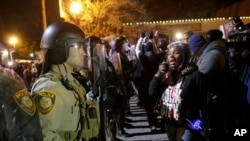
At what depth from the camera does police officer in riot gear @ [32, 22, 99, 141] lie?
320cm

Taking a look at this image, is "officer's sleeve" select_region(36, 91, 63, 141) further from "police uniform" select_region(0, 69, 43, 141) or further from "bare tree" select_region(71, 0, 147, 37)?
"bare tree" select_region(71, 0, 147, 37)

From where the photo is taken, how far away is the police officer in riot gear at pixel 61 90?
10.5 feet

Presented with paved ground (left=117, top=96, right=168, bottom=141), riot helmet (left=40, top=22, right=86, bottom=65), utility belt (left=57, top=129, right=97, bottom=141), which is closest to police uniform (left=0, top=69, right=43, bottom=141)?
utility belt (left=57, top=129, right=97, bottom=141)

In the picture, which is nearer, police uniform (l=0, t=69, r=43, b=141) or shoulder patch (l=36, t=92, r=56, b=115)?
police uniform (l=0, t=69, r=43, b=141)

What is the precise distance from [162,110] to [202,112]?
1.63ft

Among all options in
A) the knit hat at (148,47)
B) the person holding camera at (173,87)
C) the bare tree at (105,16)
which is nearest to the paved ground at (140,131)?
the knit hat at (148,47)

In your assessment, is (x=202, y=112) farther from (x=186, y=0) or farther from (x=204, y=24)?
(x=186, y=0)

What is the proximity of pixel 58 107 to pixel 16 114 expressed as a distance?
521 mm

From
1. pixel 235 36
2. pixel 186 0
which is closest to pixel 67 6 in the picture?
pixel 235 36

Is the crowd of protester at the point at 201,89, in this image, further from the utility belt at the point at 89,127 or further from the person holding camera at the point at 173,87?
→ the utility belt at the point at 89,127

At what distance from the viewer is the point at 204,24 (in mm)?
28016

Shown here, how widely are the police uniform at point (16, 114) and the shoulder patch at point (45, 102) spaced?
0.85 ft

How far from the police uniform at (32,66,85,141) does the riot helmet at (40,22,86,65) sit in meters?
0.13

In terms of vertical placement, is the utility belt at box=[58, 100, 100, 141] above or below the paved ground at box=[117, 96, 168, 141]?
above
